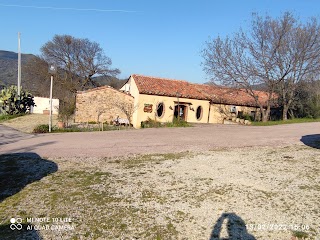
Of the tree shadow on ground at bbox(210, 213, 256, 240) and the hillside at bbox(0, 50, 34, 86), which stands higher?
the hillside at bbox(0, 50, 34, 86)

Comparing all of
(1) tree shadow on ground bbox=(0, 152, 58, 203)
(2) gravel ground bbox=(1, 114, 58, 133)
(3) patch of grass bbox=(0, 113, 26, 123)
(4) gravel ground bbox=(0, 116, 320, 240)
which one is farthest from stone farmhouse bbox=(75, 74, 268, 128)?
(1) tree shadow on ground bbox=(0, 152, 58, 203)

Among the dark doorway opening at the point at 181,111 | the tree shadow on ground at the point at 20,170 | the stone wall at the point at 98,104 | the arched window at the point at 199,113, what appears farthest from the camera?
the arched window at the point at 199,113

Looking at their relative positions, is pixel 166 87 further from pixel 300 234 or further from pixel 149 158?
pixel 300 234

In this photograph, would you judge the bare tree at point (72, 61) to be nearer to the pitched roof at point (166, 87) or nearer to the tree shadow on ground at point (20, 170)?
the pitched roof at point (166, 87)

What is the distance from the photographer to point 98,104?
22375 millimetres

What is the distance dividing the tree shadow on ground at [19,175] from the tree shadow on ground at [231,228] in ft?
8.50

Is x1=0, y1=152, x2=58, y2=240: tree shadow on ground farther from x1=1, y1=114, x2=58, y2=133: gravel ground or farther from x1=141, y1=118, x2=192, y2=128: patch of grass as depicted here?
x1=141, y1=118, x2=192, y2=128: patch of grass

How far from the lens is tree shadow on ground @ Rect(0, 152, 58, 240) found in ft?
12.7

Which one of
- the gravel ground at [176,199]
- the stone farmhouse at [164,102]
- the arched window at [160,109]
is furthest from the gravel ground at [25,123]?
the gravel ground at [176,199]

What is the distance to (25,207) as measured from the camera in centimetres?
464

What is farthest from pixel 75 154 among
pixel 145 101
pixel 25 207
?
pixel 145 101

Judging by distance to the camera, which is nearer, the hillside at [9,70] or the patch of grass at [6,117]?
the patch of grass at [6,117]

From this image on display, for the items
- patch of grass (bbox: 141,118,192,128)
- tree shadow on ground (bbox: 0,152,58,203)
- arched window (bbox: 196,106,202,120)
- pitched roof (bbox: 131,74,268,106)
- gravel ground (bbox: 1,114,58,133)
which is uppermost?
pitched roof (bbox: 131,74,268,106)

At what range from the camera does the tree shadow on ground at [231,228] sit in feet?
12.5
